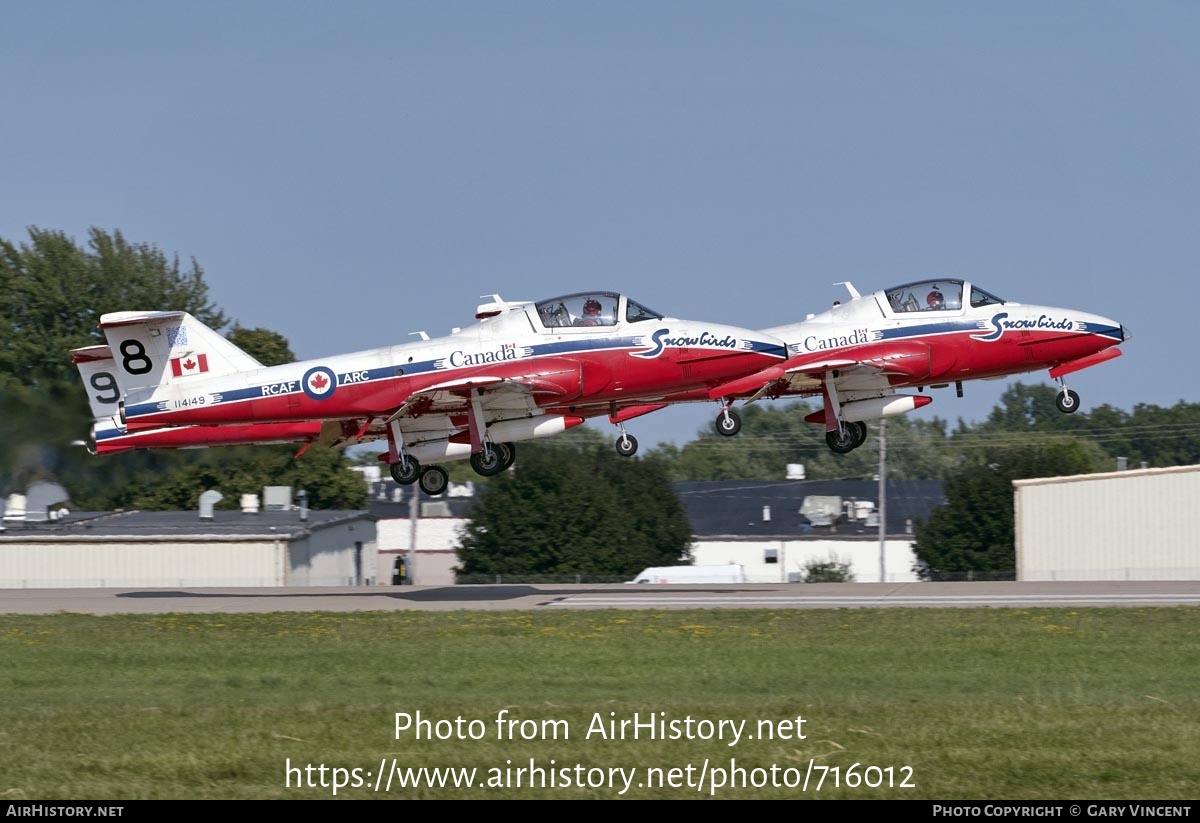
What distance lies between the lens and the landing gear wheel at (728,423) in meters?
31.5

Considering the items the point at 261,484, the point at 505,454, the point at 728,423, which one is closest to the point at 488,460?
the point at 505,454

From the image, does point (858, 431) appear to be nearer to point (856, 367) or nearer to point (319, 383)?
point (856, 367)

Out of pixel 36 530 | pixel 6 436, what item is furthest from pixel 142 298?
pixel 6 436

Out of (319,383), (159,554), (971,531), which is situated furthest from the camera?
(971,531)

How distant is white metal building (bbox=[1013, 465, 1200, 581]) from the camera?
43938 millimetres

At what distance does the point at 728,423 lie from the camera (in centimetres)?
3177

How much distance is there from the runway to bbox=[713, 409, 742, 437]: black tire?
134 inches

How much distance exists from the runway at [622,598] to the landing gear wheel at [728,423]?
11.2 feet

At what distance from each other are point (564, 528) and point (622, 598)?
124 feet

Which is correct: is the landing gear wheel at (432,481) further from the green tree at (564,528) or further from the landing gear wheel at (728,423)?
the green tree at (564,528)

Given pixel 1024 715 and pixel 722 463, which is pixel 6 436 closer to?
pixel 1024 715

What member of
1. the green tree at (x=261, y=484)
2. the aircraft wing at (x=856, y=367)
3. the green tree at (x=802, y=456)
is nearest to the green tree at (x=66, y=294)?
the green tree at (x=261, y=484)

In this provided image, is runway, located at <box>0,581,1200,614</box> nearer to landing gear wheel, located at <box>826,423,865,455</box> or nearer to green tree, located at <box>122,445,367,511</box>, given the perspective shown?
landing gear wheel, located at <box>826,423,865,455</box>

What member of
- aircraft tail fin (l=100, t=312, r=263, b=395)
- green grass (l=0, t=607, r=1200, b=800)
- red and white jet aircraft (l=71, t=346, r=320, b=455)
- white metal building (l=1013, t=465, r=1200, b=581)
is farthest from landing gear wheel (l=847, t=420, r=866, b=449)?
white metal building (l=1013, t=465, r=1200, b=581)
